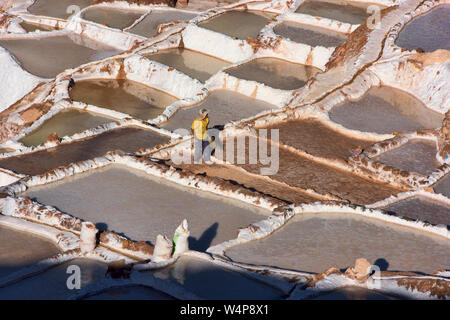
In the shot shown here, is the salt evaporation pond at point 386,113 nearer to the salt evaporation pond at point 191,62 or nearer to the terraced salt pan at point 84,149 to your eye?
the terraced salt pan at point 84,149

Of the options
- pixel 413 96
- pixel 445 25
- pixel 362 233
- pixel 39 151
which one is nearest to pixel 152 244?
pixel 362 233

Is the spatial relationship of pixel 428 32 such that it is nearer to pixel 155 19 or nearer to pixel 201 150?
pixel 201 150

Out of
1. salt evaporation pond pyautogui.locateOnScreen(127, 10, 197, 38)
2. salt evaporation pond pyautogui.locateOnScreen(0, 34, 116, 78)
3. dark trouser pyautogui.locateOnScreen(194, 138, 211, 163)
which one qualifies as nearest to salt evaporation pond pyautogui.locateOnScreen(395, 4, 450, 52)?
dark trouser pyautogui.locateOnScreen(194, 138, 211, 163)

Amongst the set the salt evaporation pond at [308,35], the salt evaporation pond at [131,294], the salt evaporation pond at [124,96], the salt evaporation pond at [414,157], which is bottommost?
the salt evaporation pond at [131,294]

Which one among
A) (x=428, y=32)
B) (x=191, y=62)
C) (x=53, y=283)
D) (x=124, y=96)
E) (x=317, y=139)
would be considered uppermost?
(x=428, y=32)

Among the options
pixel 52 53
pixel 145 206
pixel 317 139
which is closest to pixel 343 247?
pixel 145 206

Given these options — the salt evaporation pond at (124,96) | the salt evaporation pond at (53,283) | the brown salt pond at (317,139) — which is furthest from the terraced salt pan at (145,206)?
the salt evaporation pond at (124,96)
